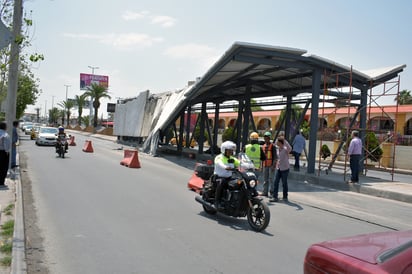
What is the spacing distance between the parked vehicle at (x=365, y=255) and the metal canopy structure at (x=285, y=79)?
13121 mm

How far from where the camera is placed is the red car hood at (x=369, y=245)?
9.11ft

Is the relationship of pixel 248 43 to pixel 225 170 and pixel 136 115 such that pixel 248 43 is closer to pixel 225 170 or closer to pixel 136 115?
pixel 225 170

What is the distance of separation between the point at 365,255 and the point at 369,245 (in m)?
0.25

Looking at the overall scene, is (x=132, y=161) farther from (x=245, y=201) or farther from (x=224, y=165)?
(x=245, y=201)

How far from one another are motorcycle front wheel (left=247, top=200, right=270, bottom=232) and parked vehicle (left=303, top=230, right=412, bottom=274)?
4.00 m

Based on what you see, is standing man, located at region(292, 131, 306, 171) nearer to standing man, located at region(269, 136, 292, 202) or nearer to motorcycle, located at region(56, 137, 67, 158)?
standing man, located at region(269, 136, 292, 202)

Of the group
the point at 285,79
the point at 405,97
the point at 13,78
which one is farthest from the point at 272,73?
the point at 405,97

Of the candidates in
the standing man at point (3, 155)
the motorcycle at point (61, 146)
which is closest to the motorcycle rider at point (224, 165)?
the standing man at point (3, 155)

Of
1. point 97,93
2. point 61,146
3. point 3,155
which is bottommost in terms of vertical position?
point 61,146

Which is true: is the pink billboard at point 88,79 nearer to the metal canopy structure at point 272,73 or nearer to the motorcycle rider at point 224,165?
the metal canopy structure at point 272,73

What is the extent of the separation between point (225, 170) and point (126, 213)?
2177mm

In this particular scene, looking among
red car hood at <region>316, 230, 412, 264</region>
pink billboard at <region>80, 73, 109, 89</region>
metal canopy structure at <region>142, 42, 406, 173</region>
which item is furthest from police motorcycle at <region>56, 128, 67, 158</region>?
pink billboard at <region>80, 73, 109, 89</region>

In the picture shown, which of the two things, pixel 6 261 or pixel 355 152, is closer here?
pixel 6 261

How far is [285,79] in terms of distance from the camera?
21.0 metres
